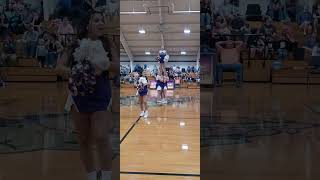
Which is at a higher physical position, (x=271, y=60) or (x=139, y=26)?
(x=139, y=26)

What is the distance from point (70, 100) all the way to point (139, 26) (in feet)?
47.4

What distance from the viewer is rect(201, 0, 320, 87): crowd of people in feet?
7.45

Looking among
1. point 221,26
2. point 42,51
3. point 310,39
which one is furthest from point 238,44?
point 42,51

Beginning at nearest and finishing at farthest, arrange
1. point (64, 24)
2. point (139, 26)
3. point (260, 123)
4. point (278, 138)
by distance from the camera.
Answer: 1. point (64, 24)
2. point (278, 138)
3. point (260, 123)
4. point (139, 26)

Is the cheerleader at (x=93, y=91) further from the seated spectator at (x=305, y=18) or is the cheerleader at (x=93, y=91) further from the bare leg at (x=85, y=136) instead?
the seated spectator at (x=305, y=18)

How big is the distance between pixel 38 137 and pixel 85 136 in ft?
5.33

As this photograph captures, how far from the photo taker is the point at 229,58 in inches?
100

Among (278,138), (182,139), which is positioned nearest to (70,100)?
(182,139)

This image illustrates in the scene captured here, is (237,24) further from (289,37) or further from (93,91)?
(93,91)

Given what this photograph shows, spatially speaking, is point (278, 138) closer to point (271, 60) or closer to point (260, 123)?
point (260, 123)

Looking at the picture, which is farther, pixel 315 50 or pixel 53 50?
pixel 315 50

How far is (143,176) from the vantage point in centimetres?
251

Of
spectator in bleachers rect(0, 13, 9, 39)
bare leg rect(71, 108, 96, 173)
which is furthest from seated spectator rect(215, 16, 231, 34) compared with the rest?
spectator in bleachers rect(0, 13, 9, 39)

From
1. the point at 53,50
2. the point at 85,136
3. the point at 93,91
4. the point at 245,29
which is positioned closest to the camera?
the point at 93,91
